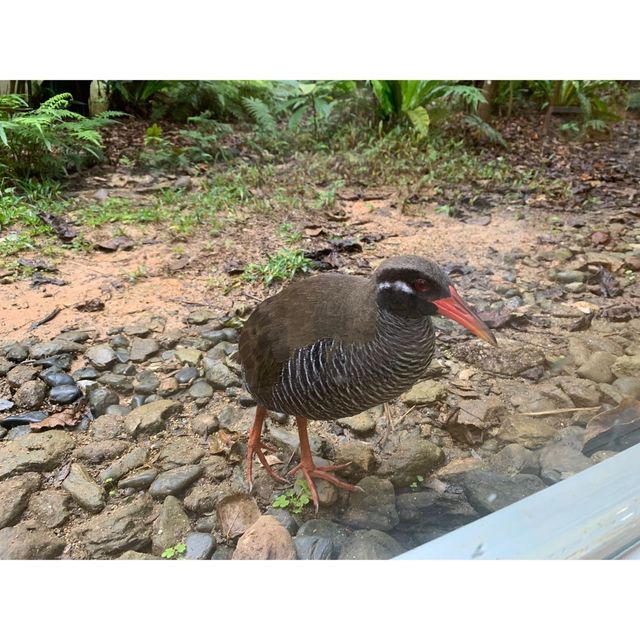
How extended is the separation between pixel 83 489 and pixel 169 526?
22 cm

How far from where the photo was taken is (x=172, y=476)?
1.22 meters

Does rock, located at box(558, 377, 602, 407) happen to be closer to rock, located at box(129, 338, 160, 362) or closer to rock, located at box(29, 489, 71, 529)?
rock, located at box(129, 338, 160, 362)

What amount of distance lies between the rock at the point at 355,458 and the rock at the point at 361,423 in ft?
0.13

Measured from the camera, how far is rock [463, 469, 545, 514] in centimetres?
120

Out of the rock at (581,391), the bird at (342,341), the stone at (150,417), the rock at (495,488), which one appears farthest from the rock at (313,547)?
the rock at (581,391)

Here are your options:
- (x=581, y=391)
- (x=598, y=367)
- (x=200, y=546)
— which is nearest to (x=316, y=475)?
(x=200, y=546)

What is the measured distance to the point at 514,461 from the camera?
131cm

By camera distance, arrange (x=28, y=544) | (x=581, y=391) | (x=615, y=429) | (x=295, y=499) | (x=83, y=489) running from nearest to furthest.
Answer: (x=28, y=544), (x=83, y=489), (x=295, y=499), (x=615, y=429), (x=581, y=391)

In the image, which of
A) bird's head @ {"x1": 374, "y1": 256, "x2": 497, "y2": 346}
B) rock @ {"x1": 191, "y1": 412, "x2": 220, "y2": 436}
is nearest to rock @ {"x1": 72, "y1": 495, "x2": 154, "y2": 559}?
rock @ {"x1": 191, "y1": 412, "x2": 220, "y2": 436}

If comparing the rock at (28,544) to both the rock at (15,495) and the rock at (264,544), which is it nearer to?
the rock at (15,495)

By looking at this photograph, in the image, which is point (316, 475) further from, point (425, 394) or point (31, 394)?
point (31, 394)

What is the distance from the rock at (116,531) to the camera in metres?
1.08

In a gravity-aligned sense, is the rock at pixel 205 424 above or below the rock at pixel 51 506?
above
